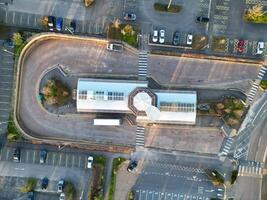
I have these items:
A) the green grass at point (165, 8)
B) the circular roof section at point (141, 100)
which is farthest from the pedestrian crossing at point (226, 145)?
the green grass at point (165, 8)

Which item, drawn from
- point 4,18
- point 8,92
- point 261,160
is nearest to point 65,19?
point 4,18

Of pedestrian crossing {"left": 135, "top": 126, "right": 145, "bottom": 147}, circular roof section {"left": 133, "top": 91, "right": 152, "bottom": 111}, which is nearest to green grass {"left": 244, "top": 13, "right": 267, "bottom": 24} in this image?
circular roof section {"left": 133, "top": 91, "right": 152, "bottom": 111}

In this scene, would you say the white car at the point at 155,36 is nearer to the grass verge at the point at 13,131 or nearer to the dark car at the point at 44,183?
the grass verge at the point at 13,131

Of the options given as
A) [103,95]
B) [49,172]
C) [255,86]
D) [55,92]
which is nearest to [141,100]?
[103,95]

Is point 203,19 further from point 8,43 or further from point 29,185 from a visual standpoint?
point 29,185

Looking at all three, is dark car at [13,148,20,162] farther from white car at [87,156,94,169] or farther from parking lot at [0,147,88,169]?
white car at [87,156,94,169]
